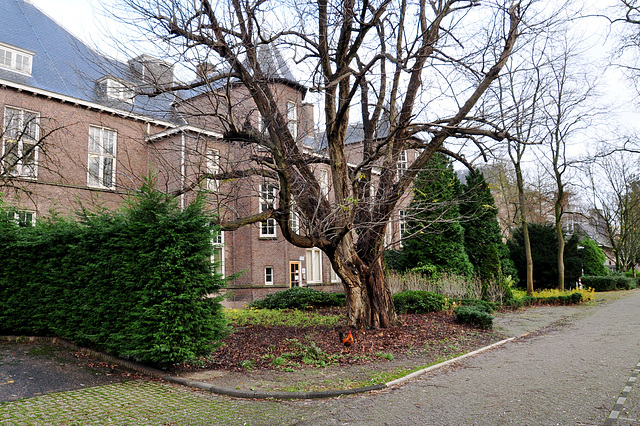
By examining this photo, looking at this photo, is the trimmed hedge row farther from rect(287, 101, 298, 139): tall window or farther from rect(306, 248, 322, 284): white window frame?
rect(287, 101, 298, 139): tall window

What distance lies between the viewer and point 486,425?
5.00 m

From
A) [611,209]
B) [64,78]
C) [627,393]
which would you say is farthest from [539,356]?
[611,209]

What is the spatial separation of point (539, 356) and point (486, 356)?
104 cm

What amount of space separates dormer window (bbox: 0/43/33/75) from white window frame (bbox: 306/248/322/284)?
17.9 metres

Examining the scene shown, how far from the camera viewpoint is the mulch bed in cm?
856

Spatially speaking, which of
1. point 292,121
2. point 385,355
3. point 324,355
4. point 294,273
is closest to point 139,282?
point 324,355

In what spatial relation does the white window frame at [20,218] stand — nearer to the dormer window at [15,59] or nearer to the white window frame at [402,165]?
the white window frame at [402,165]

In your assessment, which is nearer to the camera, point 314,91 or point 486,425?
point 486,425

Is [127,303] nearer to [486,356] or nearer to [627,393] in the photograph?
[486,356]

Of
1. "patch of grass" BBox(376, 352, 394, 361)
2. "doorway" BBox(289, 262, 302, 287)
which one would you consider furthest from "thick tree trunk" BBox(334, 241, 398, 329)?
"doorway" BBox(289, 262, 302, 287)

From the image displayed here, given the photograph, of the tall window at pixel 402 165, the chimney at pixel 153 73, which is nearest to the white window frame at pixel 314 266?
the tall window at pixel 402 165

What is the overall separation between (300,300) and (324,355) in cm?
878

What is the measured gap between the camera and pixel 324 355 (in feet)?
28.6

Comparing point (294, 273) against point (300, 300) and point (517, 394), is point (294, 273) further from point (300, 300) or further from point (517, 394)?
point (517, 394)
